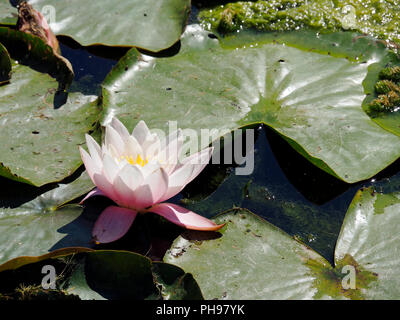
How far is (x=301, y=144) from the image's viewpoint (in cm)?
232

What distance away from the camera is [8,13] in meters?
3.10

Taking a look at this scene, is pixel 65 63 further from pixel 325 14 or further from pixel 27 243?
pixel 325 14

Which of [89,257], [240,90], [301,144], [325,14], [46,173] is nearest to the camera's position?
[89,257]

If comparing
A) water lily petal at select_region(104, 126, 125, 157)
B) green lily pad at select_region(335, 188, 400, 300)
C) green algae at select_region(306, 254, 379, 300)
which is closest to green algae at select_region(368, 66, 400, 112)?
green lily pad at select_region(335, 188, 400, 300)

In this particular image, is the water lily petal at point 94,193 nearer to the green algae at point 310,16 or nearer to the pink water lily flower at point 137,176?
the pink water lily flower at point 137,176

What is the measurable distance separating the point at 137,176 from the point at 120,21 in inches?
62.5

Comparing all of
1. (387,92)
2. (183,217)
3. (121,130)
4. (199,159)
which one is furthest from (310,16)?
(183,217)

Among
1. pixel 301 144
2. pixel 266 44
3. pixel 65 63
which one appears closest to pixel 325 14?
pixel 266 44

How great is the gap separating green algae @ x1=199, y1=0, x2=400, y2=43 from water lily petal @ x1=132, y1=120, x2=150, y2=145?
139 centimetres

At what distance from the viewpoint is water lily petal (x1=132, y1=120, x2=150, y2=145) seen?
6.83ft

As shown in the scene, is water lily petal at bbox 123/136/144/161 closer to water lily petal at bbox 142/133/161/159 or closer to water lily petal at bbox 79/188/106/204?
water lily petal at bbox 142/133/161/159

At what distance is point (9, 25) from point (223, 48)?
4.98ft

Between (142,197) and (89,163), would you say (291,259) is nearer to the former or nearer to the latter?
(142,197)
